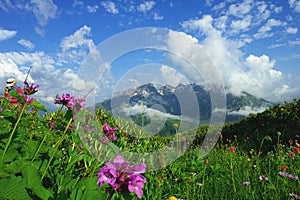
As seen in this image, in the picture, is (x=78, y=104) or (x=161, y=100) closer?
(x=78, y=104)

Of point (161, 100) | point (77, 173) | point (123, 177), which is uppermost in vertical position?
point (161, 100)

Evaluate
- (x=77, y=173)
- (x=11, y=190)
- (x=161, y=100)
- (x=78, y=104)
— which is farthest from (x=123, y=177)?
(x=161, y=100)

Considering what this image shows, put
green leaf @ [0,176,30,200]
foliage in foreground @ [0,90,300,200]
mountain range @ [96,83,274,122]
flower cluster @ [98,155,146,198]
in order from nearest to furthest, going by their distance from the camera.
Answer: flower cluster @ [98,155,146,198] < green leaf @ [0,176,30,200] < foliage in foreground @ [0,90,300,200] < mountain range @ [96,83,274,122]

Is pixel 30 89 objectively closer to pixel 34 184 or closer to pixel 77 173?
pixel 34 184

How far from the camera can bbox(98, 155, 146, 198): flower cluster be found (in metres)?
0.69

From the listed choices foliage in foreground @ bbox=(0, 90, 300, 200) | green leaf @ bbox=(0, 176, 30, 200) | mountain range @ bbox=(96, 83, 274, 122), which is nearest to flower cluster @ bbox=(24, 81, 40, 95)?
foliage in foreground @ bbox=(0, 90, 300, 200)

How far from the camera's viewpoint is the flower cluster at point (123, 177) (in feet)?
2.27

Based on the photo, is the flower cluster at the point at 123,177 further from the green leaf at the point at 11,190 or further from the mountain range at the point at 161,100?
the mountain range at the point at 161,100

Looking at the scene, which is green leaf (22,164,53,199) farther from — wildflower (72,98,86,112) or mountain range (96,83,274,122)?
mountain range (96,83,274,122)

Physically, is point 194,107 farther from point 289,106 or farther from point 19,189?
point 289,106

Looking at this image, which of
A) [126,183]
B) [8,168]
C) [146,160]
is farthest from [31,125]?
[126,183]

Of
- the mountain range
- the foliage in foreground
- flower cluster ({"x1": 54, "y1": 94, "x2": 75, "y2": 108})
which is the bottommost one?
the foliage in foreground

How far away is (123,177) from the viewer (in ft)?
2.29

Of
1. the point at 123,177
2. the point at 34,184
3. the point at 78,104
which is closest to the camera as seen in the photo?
the point at 123,177
